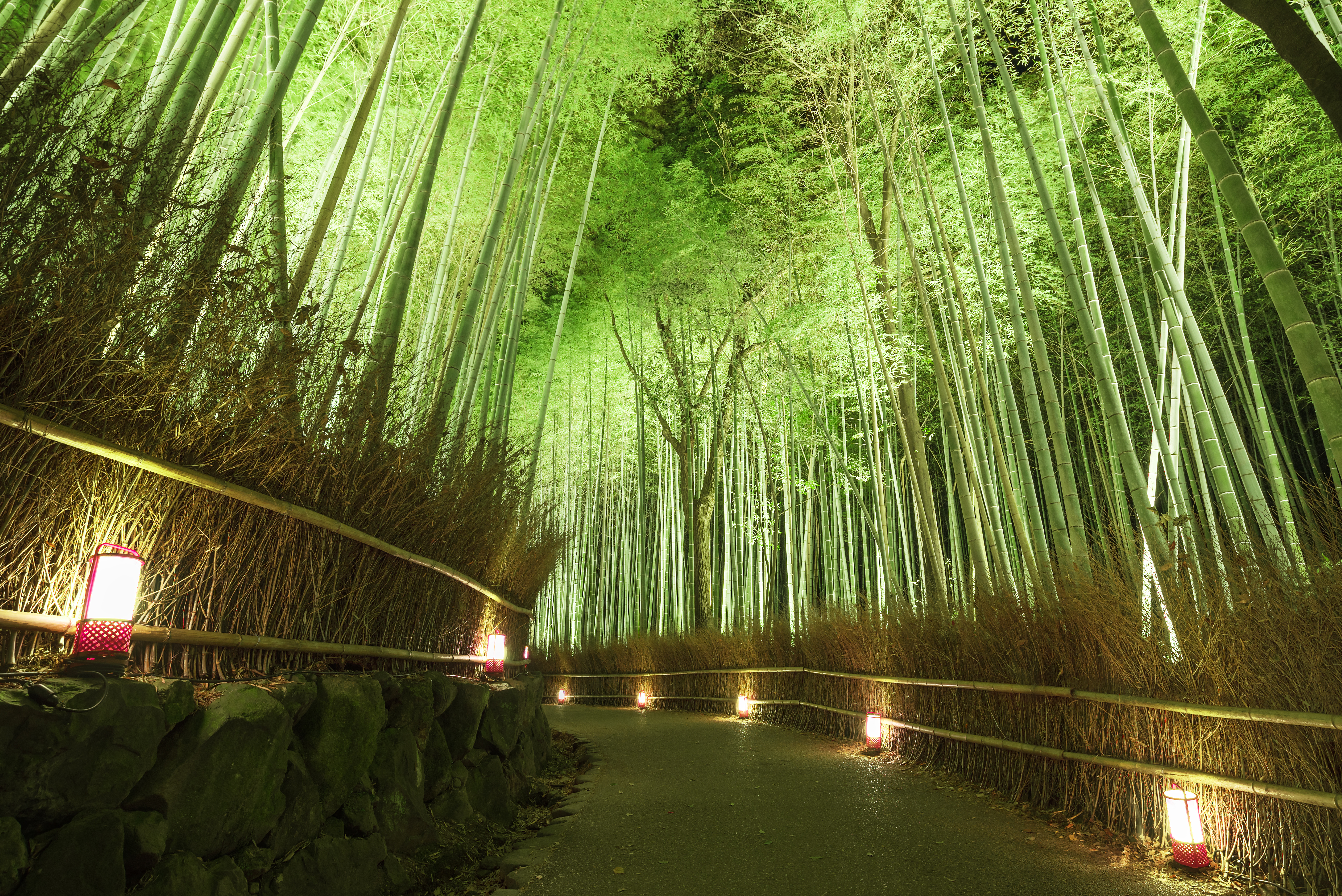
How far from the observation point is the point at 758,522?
995 cm

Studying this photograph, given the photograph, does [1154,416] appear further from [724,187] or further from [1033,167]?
[724,187]

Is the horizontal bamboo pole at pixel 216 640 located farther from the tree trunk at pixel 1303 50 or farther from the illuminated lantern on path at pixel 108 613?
the tree trunk at pixel 1303 50

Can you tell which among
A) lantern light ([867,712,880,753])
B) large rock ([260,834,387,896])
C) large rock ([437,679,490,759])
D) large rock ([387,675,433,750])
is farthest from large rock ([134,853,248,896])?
lantern light ([867,712,880,753])

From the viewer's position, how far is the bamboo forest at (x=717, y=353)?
65.7 inches

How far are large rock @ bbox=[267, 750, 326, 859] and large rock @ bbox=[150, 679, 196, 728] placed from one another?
1.02ft

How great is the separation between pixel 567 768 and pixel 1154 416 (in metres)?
3.68

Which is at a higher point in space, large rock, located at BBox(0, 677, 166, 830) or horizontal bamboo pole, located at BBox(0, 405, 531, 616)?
horizontal bamboo pole, located at BBox(0, 405, 531, 616)

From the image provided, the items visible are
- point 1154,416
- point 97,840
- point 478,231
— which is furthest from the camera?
point 478,231

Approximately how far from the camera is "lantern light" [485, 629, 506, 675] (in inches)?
150

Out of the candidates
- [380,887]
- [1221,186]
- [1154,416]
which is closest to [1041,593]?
[1154,416]

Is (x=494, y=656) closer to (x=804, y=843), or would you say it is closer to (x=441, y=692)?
(x=441, y=692)

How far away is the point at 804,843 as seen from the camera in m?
2.52

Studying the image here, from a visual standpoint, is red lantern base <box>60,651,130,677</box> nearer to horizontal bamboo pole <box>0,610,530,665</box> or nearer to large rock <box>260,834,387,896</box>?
horizontal bamboo pole <box>0,610,530,665</box>

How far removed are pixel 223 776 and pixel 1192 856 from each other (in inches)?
97.4
